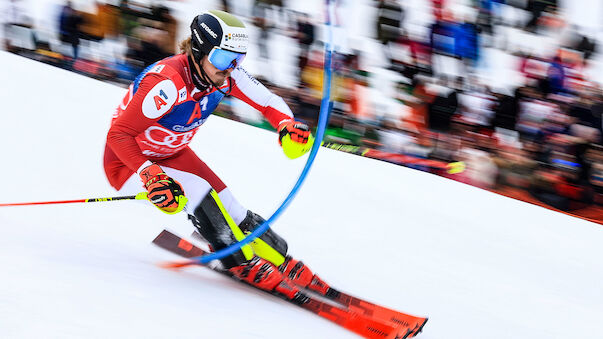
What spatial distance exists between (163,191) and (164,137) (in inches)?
17.7

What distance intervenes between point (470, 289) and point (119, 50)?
4733mm

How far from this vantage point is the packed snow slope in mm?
2154

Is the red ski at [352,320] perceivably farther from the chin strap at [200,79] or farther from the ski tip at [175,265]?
the chin strap at [200,79]

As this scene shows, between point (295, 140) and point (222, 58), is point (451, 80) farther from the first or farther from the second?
point (222, 58)

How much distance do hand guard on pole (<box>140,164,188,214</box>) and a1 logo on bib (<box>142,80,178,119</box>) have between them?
24 centimetres

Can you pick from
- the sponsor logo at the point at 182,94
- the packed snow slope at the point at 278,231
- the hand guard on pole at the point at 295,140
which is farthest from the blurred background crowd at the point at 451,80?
the sponsor logo at the point at 182,94

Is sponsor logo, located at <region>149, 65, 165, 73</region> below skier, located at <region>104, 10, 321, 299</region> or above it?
above

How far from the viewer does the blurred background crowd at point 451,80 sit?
4.96 m

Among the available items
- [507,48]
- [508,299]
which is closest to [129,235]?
[508,299]

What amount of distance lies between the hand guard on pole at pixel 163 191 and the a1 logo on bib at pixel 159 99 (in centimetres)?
24

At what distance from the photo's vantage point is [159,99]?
2.51 meters

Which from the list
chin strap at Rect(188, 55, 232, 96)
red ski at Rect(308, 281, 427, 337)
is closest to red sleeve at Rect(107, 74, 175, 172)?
chin strap at Rect(188, 55, 232, 96)

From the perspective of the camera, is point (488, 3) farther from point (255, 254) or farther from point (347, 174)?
point (255, 254)

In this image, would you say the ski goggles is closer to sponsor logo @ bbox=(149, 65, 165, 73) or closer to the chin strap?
the chin strap
